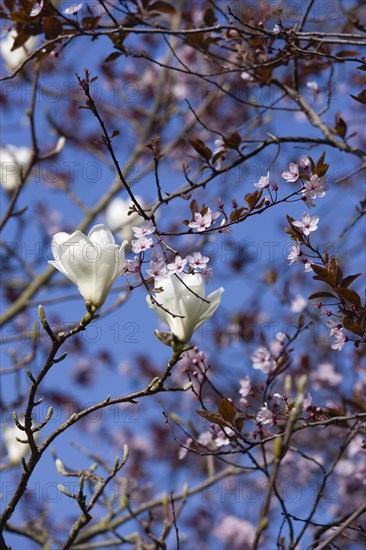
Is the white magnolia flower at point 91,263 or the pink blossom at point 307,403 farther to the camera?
the pink blossom at point 307,403

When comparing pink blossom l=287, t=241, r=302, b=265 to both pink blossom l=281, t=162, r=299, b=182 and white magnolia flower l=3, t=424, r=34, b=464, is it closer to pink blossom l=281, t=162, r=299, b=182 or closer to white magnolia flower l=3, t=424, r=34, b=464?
pink blossom l=281, t=162, r=299, b=182

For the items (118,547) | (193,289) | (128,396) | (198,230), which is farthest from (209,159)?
(118,547)

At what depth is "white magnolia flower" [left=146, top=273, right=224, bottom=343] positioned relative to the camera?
51.6 inches

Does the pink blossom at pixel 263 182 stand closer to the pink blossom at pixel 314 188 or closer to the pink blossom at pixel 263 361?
the pink blossom at pixel 314 188

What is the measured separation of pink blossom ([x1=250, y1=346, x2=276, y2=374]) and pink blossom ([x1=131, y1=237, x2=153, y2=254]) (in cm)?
67

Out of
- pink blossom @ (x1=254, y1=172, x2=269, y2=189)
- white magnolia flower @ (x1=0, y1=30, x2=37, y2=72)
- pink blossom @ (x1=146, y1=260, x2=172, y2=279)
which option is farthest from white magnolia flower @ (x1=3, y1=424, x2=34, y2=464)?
pink blossom @ (x1=254, y1=172, x2=269, y2=189)

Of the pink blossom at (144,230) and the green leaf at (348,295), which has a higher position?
the pink blossom at (144,230)

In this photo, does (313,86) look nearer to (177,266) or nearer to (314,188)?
(314,188)

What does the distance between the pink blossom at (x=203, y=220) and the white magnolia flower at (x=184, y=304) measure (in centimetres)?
11

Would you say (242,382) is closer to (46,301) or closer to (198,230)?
(198,230)

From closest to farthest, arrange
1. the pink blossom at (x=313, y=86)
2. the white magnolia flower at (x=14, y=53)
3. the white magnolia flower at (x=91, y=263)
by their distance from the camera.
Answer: the white magnolia flower at (x=91, y=263)
the pink blossom at (x=313, y=86)
the white magnolia flower at (x=14, y=53)

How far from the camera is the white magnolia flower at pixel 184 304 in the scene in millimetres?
1311

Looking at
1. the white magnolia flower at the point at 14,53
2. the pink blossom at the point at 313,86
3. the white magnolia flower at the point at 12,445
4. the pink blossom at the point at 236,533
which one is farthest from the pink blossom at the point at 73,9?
the pink blossom at the point at 236,533

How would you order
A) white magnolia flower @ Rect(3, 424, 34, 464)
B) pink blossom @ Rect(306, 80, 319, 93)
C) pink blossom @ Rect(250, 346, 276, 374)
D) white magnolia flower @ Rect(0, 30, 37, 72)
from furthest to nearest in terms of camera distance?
1. white magnolia flower @ Rect(3, 424, 34, 464)
2. white magnolia flower @ Rect(0, 30, 37, 72)
3. pink blossom @ Rect(306, 80, 319, 93)
4. pink blossom @ Rect(250, 346, 276, 374)
